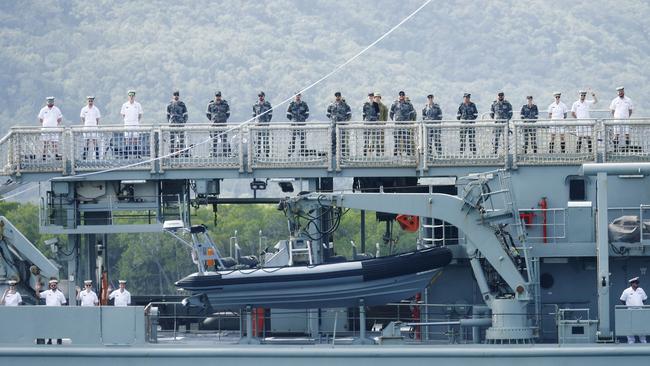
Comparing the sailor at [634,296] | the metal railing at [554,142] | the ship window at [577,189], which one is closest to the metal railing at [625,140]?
the metal railing at [554,142]

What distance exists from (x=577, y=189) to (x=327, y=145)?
4.26 metres

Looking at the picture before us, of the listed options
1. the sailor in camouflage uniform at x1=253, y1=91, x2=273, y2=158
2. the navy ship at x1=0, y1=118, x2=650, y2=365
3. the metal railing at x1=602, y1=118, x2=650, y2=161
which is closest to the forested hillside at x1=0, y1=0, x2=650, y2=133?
the sailor in camouflage uniform at x1=253, y1=91, x2=273, y2=158

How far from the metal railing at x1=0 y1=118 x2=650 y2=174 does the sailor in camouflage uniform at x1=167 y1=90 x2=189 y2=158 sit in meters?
0.02

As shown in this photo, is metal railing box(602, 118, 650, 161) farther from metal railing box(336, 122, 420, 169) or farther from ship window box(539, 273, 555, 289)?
metal railing box(336, 122, 420, 169)

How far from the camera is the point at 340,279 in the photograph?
23.9 metres

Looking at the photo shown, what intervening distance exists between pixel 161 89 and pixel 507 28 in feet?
96.9

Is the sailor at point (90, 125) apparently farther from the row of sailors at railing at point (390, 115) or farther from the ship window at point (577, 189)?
the ship window at point (577, 189)

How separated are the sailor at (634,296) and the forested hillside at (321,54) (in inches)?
3023

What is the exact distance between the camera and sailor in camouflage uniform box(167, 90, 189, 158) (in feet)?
86.1

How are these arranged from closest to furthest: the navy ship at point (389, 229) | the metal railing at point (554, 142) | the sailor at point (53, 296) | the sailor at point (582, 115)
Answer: the navy ship at point (389, 229), the sailor at point (53, 296), the metal railing at point (554, 142), the sailor at point (582, 115)

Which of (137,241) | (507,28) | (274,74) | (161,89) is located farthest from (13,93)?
(137,241)

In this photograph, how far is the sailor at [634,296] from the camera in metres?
23.8

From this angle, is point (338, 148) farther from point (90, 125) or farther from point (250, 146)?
point (90, 125)

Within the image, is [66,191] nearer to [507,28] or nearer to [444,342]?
[444,342]
